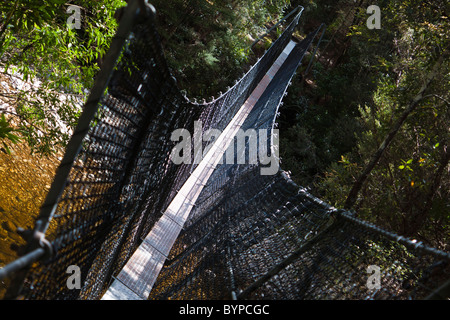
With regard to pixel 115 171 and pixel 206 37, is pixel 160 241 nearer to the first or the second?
pixel 115 171

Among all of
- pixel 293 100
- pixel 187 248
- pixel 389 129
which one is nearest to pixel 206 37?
pixel 293 100

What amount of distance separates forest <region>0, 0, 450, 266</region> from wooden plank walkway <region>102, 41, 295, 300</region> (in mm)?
913

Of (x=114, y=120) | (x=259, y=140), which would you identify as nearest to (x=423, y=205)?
(x=259, y=140)

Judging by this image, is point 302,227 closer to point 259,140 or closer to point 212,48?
point 259,140

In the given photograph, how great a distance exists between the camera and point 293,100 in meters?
11.7

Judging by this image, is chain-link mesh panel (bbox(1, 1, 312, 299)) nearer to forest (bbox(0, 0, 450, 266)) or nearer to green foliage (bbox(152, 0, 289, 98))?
forest (bbox(0, 0, 450, 266))

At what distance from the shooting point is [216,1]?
7242mm

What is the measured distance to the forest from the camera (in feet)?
8.52

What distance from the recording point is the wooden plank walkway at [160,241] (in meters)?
2.08

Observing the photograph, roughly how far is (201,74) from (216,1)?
1.48 meters

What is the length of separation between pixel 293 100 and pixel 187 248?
9628 mm

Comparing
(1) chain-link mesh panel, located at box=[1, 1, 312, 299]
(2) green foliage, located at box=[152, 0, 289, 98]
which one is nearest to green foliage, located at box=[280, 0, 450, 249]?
(2) green foliage, located at box=[152, 0, 289, 98]

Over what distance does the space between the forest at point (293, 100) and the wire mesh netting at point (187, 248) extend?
1.08 ft

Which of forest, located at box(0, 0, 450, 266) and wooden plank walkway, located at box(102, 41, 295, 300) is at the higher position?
forest, located at box(0, 0, 450, 266)
